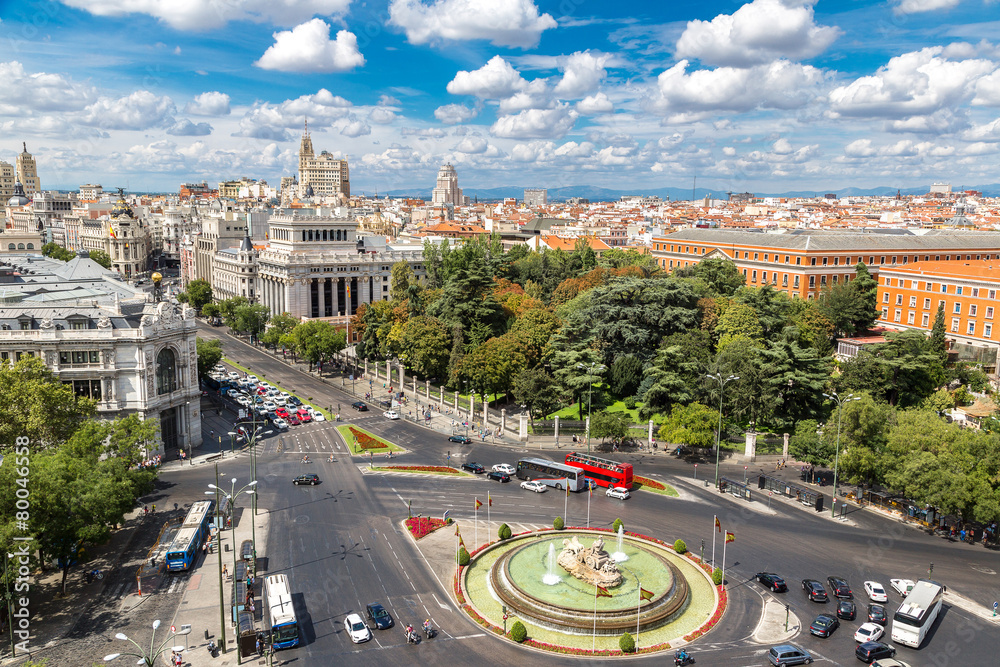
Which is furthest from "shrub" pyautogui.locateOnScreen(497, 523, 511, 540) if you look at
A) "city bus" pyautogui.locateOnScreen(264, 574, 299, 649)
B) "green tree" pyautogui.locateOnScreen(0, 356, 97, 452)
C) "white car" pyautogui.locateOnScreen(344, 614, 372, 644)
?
"green tree" pyautogui.locateOnScreen(0, 356, 97, 452)

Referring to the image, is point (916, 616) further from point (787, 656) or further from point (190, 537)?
point (190, 537)

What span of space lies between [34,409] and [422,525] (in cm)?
2604

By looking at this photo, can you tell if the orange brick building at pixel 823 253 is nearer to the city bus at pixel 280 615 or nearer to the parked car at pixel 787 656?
the parked car at pixel 787 656

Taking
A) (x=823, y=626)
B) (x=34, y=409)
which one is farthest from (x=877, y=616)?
(x=34, y=409)

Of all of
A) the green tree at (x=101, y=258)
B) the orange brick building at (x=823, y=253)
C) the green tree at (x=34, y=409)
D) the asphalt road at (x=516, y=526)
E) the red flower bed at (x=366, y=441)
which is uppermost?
the orange brick building at (x=823, y=253)

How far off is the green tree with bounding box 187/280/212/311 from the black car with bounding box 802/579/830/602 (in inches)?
5309

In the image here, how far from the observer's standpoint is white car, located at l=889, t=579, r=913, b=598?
3909 centimetres

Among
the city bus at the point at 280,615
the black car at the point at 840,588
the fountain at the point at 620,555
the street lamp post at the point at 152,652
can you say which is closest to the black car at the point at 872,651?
the black car at the point at 840,588

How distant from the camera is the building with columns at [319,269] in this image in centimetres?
12112

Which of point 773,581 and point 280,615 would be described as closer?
point 280,615

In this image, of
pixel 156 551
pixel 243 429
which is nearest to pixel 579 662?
pixel 156 551

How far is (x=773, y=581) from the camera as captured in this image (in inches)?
1549

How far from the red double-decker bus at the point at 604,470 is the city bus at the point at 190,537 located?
27.4m

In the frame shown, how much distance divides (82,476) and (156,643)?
11643 millimetres
